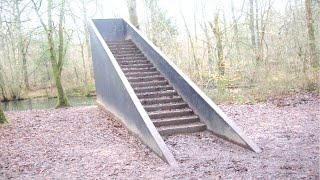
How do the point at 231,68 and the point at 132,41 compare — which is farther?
the point at 231,68

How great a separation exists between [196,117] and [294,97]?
5443 millimetres

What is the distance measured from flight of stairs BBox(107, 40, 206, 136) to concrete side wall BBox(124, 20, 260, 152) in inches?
6.2

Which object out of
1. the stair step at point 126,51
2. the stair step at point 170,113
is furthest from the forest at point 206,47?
the stair step at point 170,113

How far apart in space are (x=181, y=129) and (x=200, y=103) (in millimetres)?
858

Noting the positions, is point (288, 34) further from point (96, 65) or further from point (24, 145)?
point (24, 145)

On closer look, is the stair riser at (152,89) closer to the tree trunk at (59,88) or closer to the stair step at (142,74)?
the stair step at (142,74)

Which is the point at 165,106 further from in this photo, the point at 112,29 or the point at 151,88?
the point at 112,29

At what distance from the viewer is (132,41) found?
42.8 feet

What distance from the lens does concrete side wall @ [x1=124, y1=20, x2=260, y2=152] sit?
6660 millimetres

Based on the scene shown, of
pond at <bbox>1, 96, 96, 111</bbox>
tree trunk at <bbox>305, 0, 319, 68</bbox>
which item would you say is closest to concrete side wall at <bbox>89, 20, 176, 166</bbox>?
tree trunk at <bbox>305, 0, 319, 68</bbox>

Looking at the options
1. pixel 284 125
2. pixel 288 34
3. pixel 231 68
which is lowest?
pixel 284 125

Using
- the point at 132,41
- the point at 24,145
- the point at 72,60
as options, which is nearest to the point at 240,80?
the point at 132,41

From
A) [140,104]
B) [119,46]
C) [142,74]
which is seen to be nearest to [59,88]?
[119,46]

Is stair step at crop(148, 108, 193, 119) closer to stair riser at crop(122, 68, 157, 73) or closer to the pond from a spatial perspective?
stair riser at crop(122, 68, 157, 73)
